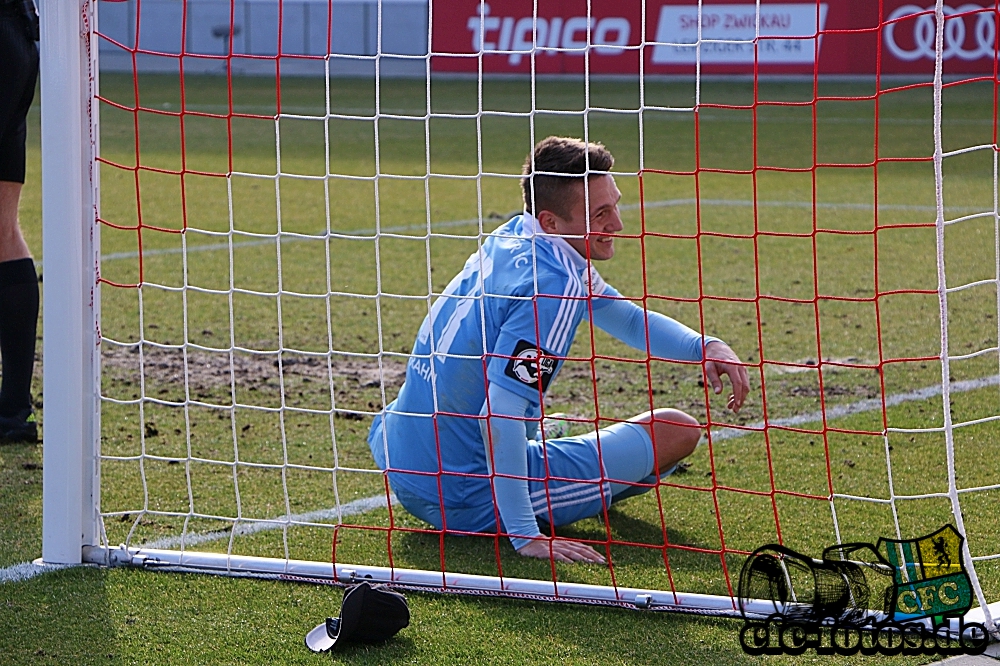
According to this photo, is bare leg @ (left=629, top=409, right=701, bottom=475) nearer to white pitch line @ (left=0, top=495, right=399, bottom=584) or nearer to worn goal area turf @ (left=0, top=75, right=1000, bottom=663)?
worn goal area turf @ (left=0, top=75, right=1000, bottom=663)

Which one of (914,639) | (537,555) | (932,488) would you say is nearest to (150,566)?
(537,555)

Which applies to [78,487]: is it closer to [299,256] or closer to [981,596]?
[981,596]

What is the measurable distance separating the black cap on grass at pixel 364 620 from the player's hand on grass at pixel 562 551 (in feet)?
1.77

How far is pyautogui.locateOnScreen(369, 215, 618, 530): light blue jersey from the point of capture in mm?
3119

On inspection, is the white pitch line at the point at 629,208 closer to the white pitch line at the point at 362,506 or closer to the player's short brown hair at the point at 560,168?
the white pitch line at the point at 362,506

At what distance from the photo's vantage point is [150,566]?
3.06 metres

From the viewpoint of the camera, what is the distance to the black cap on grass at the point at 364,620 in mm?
2576

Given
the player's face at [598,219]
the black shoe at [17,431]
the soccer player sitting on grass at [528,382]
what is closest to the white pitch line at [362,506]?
the soccer player sitting on grass at [528,382]

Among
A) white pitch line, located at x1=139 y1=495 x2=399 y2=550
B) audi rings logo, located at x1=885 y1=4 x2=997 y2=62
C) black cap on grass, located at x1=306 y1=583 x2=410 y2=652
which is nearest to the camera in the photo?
black cap on grass, located at x1=306 y1=583 x2=410 y2=652

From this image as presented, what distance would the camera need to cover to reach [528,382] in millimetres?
3102

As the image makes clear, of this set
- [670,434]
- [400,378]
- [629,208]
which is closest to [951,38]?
[629,208]

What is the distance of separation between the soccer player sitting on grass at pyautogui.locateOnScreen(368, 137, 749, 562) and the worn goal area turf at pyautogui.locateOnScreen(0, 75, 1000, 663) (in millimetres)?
130

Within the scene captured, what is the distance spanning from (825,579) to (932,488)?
934 mm

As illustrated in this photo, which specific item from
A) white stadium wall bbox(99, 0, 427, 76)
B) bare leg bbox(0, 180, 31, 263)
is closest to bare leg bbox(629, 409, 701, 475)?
bare leg bbox(0, 180, 31, 263)
